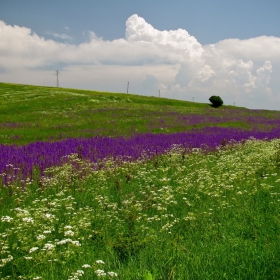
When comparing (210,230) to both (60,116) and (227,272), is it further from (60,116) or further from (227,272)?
(60,116)

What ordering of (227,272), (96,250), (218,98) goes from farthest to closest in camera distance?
(218,98)
(96,250)
(227,272)

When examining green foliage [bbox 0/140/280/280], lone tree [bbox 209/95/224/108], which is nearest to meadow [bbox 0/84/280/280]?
green foliage [bbox 0/140/280/280]

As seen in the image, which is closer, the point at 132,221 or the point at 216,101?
the point at 132,221

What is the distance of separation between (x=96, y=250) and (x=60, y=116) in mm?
31209

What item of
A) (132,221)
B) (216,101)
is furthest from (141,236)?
(216,101)

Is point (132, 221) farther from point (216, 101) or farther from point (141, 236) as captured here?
point (216, 101)

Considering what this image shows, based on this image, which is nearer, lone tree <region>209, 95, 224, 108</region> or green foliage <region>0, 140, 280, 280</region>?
green foliage <region>0, 140, 280, 280</region>

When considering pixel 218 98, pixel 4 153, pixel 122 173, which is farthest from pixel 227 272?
pixel 218 98

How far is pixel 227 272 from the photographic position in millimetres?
4094

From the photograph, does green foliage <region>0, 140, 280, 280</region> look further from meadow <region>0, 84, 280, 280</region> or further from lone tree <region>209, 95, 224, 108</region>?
lone tree <region>209, 95, 224, 108</region>

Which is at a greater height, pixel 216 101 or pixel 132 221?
pixel 216 101

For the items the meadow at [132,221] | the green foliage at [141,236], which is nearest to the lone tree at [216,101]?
the meadow at [132,221]

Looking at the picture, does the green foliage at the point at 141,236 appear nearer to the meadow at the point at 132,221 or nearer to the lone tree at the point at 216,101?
the meadow at the point at 132,221

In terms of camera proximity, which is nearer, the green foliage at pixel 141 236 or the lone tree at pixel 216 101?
the green foliage at pixel 141 236
